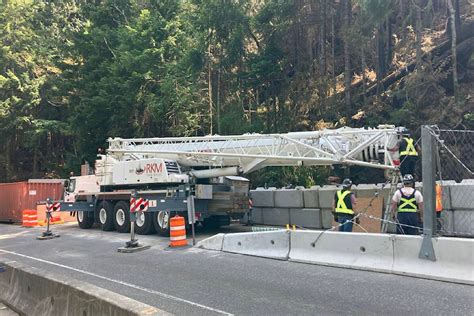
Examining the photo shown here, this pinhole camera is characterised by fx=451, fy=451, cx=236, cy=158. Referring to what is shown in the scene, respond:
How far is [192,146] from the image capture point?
14852mm

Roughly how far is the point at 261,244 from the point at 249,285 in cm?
264

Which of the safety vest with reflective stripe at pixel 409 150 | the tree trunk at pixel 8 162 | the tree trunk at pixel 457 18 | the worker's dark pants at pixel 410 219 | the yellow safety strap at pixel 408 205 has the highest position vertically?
the tree trunk at pixel 457 18

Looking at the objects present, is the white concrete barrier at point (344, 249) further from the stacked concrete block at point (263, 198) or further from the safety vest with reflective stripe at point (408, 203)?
the stacked concrete block at point (263, 198)

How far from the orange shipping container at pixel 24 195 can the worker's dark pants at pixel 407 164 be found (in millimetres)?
19579

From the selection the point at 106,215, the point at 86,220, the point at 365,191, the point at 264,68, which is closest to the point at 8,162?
the point at 86,220

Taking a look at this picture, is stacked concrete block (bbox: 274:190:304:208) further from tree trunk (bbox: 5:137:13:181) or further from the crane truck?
tree trunk (bbox: 5:137:13:181)

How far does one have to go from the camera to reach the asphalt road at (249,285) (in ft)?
19.8

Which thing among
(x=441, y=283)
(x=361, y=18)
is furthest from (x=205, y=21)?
(x=441, y=283)

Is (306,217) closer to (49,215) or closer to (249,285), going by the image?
(249,285)

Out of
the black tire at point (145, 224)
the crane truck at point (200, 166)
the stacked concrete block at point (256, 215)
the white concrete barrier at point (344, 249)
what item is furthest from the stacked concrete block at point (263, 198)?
the white concrete barrier at point (344, 249)

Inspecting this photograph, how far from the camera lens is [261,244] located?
33.2 ft

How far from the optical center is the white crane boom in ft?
37.7

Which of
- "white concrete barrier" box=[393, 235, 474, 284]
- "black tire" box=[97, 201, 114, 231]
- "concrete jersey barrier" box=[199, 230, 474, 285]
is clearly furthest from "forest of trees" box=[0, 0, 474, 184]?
"white concrete barrier" box=[393, 235, 474, 284]

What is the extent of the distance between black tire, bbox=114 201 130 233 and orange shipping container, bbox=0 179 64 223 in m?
9.75
